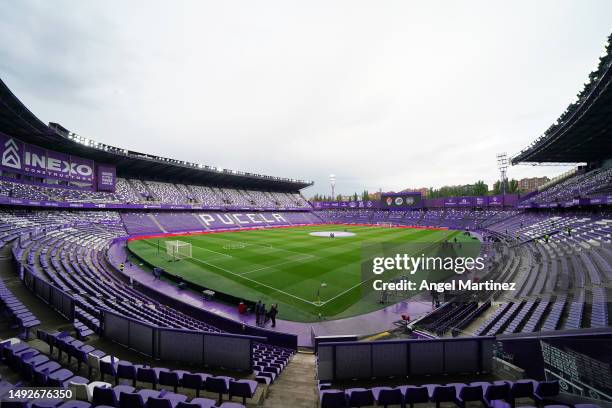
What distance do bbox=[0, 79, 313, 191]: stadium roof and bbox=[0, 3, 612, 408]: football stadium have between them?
1.95 ft

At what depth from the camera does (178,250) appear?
31.5 metres

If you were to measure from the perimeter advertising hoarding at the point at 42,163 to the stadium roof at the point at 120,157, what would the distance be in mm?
1033

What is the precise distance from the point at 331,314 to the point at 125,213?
186 feet

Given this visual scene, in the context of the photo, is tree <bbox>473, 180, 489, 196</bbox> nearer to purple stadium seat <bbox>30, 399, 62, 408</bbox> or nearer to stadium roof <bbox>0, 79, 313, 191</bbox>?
stadium roof <bbox>0, 79, 313, 191</bbox>

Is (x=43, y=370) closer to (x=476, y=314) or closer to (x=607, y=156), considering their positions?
(x=476, y=314)

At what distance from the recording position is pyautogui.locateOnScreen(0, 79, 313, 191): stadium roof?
1209 inches

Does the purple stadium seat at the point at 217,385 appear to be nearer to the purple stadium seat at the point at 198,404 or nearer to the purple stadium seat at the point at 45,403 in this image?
Answer: the purple stadium seat at the point at 198,404

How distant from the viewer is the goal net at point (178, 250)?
30.2 meters

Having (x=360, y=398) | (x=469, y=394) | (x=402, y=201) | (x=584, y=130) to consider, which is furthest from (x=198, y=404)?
(x=402, y=201)

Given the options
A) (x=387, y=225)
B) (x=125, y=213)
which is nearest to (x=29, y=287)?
(x=125, y=213)

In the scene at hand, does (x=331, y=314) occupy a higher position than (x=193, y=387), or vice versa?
(x=193, y=387)

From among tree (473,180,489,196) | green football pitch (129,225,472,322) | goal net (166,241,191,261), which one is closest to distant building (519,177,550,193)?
tree (473,180,489,196)

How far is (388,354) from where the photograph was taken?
7.50m

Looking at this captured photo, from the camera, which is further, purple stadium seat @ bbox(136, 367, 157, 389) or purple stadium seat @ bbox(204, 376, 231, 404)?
purple stadium seat @ bbox(136, 367, 157, 389)
